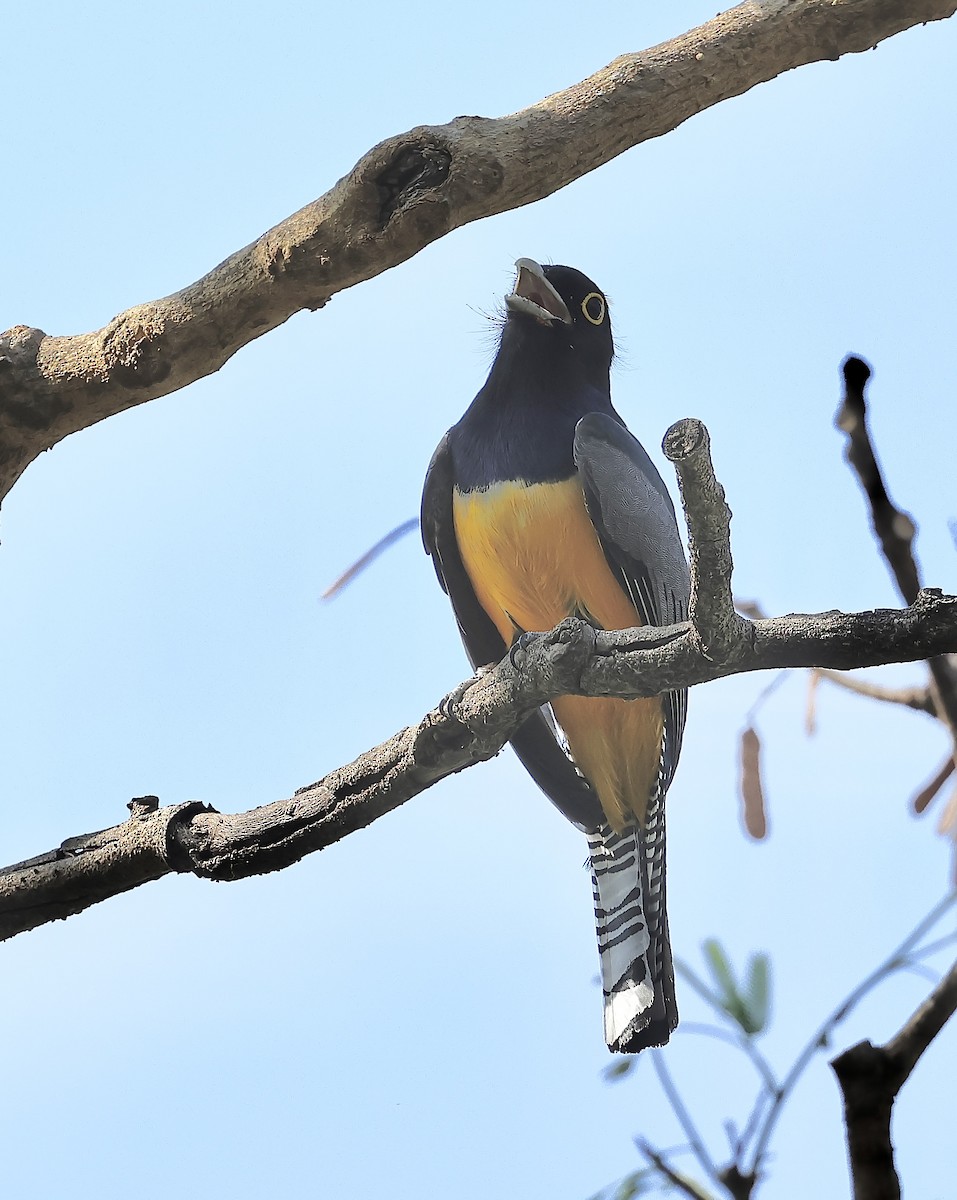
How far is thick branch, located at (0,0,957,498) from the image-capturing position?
9.02ft

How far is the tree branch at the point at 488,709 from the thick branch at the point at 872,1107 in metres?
0.63

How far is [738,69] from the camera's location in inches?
114

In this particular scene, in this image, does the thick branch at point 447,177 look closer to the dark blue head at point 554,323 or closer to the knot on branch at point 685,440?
the dark blue head at point 554,323

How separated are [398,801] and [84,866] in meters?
0.82

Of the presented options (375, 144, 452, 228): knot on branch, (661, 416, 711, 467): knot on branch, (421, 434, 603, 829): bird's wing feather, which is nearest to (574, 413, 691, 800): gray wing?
(421, 434, 603, 829): bird's wing feather

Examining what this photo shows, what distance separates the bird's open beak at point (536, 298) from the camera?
3.76 metres

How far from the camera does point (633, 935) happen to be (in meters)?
3.57

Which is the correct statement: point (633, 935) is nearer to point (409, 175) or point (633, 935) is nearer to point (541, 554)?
point (541, 554)

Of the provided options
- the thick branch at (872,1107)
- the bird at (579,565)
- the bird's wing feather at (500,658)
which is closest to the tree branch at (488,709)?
the thick branch at (872,1107)

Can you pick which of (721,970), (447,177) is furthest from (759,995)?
(447,177)

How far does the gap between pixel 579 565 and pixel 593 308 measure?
1038mm

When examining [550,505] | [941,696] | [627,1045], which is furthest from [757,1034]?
[550,505]

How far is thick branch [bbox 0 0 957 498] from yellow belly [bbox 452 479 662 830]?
87 centimetres

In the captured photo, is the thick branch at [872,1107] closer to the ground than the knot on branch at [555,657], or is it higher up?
closer to the ground
